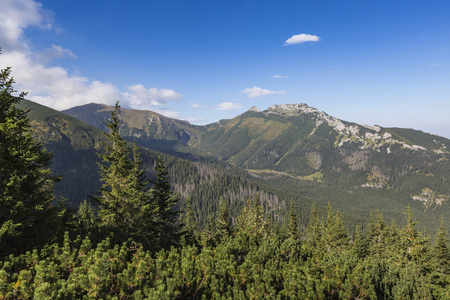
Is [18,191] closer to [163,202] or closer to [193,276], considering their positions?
[193,276]

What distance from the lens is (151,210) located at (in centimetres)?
2314

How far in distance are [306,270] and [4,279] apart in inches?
450

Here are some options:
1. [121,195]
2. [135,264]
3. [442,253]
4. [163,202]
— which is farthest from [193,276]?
[442,253]

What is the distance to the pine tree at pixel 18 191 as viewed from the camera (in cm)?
1150

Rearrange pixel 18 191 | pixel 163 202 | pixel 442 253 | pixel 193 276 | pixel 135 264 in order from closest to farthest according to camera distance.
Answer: pixel 193 276
pixel 135 264
pixel 18 191
pixel 163 202
pixel 442 253

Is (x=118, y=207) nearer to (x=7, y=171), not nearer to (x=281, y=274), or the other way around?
(x=7, y=171)

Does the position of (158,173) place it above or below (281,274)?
above

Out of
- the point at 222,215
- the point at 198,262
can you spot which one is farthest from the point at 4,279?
the point at 222,215

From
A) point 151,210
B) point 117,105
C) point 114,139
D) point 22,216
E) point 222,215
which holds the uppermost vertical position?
point 117,105

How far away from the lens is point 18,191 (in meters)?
11.8

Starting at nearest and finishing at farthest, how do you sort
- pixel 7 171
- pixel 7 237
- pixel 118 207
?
pixel 7 237
pixel 7 171
pixel 118 207

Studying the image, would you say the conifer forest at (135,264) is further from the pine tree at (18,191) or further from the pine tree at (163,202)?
the pine tree at (163,202)

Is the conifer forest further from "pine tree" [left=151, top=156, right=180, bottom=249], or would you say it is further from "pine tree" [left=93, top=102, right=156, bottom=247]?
"pine tree" [left=151, top=156, right=180, bottom=249]

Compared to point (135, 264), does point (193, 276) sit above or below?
below
